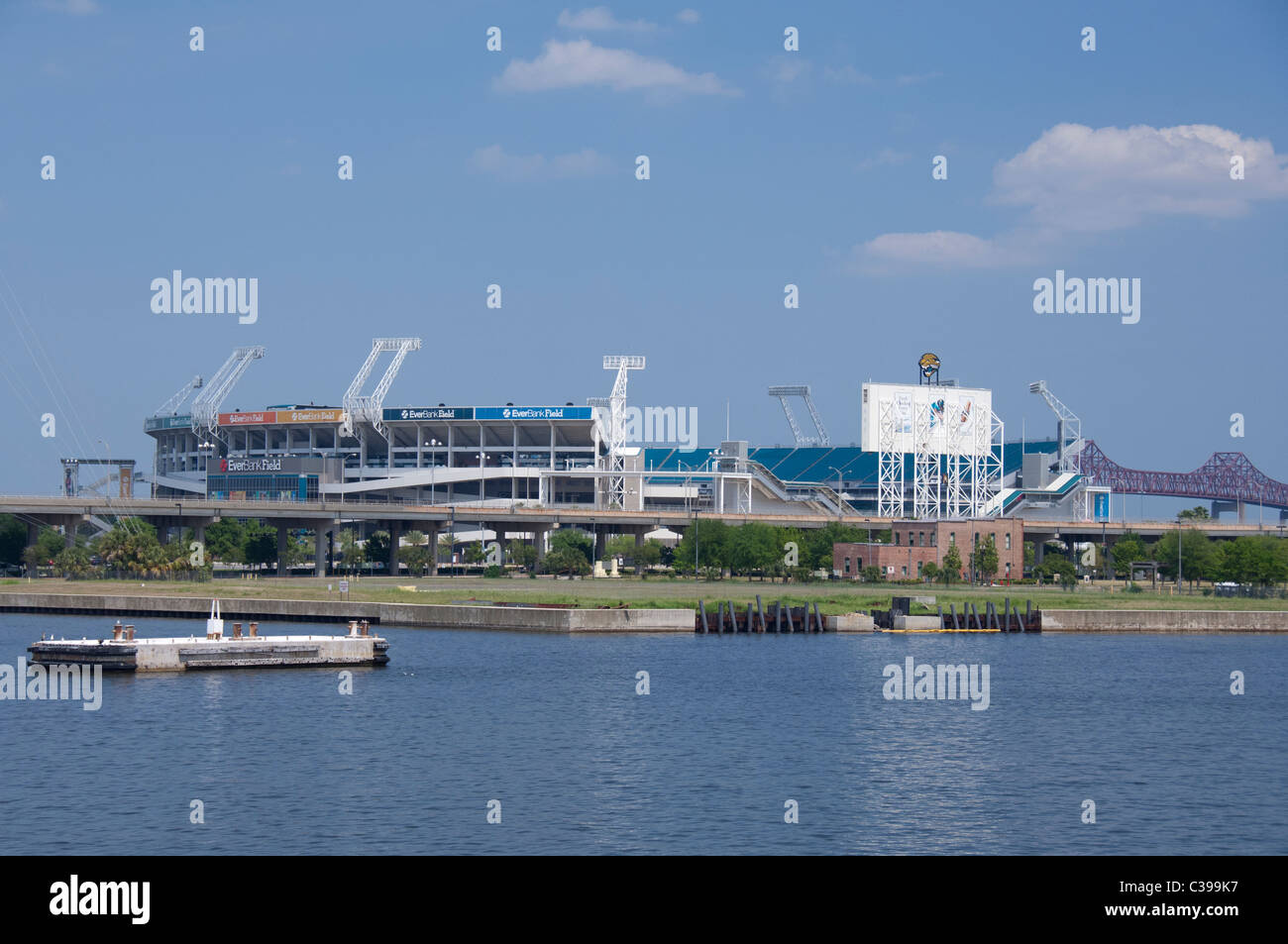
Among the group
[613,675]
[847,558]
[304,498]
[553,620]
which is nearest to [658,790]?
[613,675]

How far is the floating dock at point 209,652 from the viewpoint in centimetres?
6806

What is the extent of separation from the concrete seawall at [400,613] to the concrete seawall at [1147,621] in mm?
29427

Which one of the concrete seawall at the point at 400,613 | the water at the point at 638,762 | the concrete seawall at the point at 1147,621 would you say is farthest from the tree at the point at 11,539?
the concrete seawall at the point at 1147,621

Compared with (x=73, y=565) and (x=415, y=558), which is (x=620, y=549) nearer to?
(x=415, y=558)

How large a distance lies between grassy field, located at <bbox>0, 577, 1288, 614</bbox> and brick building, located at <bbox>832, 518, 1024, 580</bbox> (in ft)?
22.9

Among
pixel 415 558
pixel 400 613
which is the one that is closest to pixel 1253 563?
pixel 400 613

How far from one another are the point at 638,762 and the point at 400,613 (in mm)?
51474

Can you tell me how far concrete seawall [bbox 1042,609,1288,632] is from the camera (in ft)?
347

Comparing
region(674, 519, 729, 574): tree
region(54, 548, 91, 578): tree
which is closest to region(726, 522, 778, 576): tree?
region(674, 519, 729, 574): tree

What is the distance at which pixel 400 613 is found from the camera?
317 ft

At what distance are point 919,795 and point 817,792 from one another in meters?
3.08

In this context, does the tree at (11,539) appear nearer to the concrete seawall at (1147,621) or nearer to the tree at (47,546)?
the tree at (47,546)

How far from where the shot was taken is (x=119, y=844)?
1391 inches
